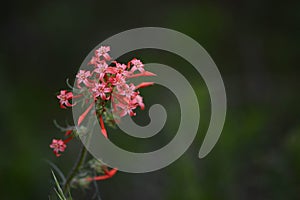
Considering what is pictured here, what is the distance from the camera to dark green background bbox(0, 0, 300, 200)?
209 inches

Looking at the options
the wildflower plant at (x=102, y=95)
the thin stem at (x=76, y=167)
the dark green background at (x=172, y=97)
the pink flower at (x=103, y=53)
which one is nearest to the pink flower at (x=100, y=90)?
the wildflower plant at (x=102, y=95)

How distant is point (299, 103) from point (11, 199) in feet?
11.0

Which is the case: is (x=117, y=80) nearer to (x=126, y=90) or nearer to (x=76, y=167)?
(x=126, y=90)

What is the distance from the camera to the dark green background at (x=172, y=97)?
530 centimetres

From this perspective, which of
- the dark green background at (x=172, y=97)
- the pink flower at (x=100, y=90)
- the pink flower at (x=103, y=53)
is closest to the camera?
the pink flower at (x=100, y=90)

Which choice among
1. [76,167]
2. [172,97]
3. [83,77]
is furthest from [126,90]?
[172,97]

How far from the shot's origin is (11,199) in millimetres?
5766

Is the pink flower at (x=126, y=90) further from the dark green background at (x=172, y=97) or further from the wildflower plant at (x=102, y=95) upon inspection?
the dark green background at (x=172, y=97)

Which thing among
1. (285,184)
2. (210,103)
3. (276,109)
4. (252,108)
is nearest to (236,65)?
(276,109)

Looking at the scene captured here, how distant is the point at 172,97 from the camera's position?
7.13 m

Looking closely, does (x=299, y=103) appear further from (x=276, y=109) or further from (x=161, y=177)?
(x=161, y=177)

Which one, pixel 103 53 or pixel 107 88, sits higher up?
pixel 103 53

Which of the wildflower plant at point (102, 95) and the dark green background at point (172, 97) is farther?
the dark green background at point (172, 97)

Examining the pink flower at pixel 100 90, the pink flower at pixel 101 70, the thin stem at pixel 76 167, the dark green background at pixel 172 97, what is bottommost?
the thin stem at pixel 76 167
